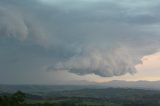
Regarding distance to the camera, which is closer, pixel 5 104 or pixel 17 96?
pixel 5 104
